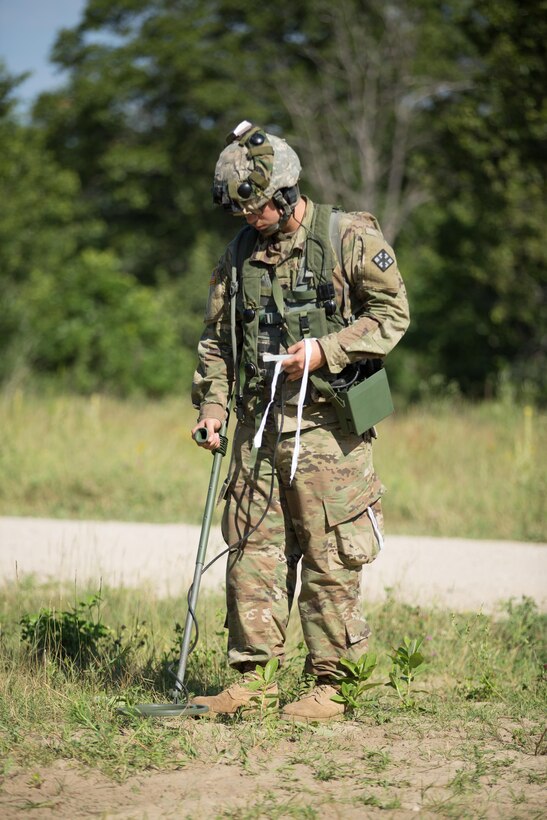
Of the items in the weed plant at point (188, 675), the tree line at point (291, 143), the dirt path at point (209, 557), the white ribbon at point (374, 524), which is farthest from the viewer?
the tree line at point (291, 143)

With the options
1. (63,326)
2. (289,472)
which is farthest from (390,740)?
(63,326)

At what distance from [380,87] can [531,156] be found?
8302mm

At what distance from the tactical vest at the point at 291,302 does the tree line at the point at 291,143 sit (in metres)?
11.3

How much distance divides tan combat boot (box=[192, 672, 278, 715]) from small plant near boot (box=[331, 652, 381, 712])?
0.25 m

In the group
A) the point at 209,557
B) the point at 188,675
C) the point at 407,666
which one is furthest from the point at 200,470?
the point at 407,666

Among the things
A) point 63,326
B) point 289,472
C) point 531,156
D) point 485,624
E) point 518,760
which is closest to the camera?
point 518,760

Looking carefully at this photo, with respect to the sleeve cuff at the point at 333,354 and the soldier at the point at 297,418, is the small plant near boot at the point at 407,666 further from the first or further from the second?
the sleeve cuff at the point at 333,354

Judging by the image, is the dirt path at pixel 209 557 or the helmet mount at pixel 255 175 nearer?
the helmet mount at pixel 255 175

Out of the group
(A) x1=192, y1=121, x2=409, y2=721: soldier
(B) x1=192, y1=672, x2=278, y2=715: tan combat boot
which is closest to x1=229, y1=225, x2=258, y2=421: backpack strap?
(A) x1=192, y1=121, x2=409, y2=721: soldier

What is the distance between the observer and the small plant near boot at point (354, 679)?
4115mm

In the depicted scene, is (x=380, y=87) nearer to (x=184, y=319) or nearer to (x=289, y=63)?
(x=289, y=63)

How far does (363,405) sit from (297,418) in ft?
0.80

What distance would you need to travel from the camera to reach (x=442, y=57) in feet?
80.7

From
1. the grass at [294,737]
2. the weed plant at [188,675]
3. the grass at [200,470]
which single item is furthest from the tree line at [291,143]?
the grass at [294,737]
